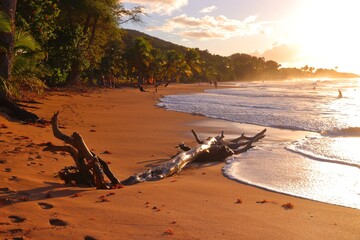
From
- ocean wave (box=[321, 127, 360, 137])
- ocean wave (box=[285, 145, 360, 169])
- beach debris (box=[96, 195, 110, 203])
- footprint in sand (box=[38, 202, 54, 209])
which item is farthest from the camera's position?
ocean wave (box=[321, 127, 360, 137])

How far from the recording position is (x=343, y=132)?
573 inches

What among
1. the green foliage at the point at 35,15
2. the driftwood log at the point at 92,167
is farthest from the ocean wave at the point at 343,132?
the green foliage at the point at 35,15

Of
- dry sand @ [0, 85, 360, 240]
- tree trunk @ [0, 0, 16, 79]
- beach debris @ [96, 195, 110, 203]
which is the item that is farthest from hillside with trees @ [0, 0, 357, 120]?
beach debris @ [96, 195, 110, 203]

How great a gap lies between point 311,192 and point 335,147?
527 cm

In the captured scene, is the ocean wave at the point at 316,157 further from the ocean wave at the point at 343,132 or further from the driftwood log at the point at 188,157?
the ocean wave at the point at 343,132

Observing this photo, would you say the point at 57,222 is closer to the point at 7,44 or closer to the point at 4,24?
the point at 4,24

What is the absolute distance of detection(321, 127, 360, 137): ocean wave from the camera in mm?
13970

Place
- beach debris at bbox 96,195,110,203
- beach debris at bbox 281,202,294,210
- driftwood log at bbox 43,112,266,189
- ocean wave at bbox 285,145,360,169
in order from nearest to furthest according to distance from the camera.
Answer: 1. beach debris at bbox 96,195,110,203
2. beach debris at bbox 281,202,294,210
3. driftwood log at bbox 43,112,266,189
4. ocean wave at bbox 285,145,360,169

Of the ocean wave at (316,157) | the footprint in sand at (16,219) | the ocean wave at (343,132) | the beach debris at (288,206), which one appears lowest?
the ocean wave at (343,132)

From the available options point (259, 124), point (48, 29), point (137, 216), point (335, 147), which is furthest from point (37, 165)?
point (48, 29)

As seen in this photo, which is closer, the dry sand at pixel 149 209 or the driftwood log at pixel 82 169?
the dry sand at pixel 149 209

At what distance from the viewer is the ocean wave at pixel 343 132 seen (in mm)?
13970

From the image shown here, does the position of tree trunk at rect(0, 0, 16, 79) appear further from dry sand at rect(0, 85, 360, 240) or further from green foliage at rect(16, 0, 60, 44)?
green foliage at rect(16, 0, 60, 44)

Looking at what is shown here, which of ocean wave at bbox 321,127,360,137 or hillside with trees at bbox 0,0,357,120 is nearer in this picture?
hillside with trees at bbox 0,0,357,120
